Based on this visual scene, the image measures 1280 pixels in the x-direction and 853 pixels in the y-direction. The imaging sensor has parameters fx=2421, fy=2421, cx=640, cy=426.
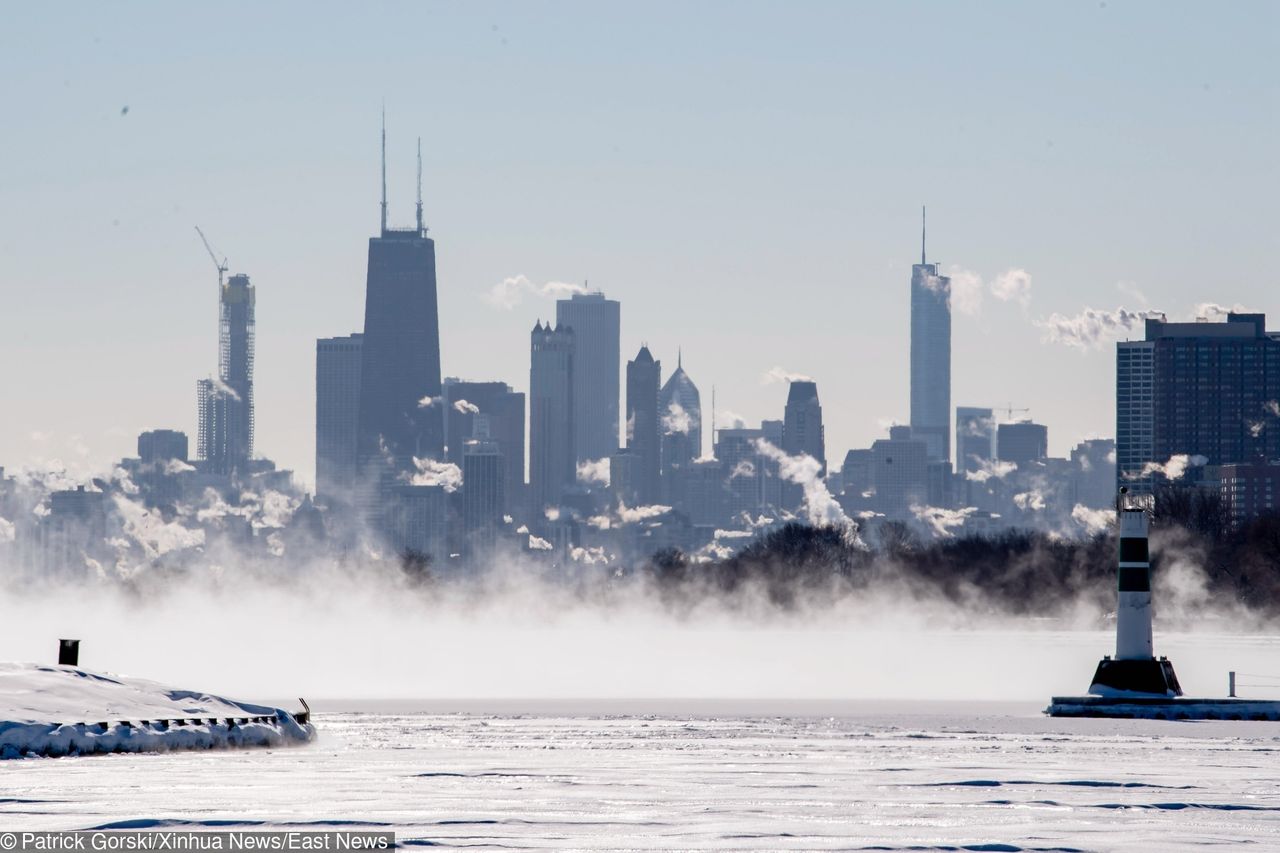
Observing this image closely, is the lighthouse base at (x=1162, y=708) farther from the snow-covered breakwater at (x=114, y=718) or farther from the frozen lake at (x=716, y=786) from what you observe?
the snow-covered breakwater at (x=114, y=718)

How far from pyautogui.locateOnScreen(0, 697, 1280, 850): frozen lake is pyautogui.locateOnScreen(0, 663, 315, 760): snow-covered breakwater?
0.68 m

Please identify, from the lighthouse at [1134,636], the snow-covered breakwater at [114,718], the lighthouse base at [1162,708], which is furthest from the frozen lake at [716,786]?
the lighthouse at [1134,636]

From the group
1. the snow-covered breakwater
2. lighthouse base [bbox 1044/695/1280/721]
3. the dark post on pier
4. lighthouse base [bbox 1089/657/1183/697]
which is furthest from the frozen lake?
the dark post on pier

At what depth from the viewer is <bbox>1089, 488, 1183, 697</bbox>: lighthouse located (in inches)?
1623

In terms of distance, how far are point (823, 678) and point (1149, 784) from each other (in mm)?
34426

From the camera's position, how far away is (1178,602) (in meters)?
140

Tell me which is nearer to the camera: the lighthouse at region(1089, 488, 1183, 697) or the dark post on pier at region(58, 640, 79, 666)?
the dark post on pier at region(58, 640, 79, 666)

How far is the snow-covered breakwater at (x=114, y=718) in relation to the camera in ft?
A: 96.3

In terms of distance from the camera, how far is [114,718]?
31109 mm

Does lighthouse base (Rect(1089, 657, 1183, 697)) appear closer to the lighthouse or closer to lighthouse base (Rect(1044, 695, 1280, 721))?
the lighthouse

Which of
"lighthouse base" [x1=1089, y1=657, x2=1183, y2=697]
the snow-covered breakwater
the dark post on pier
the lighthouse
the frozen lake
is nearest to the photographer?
the frozen lake

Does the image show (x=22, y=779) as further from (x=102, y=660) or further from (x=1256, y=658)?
(x=1256, y=658)

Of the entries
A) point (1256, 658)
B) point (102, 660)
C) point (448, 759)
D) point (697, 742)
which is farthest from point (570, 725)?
point (1256, 658)

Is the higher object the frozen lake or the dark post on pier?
the dark post on pier
